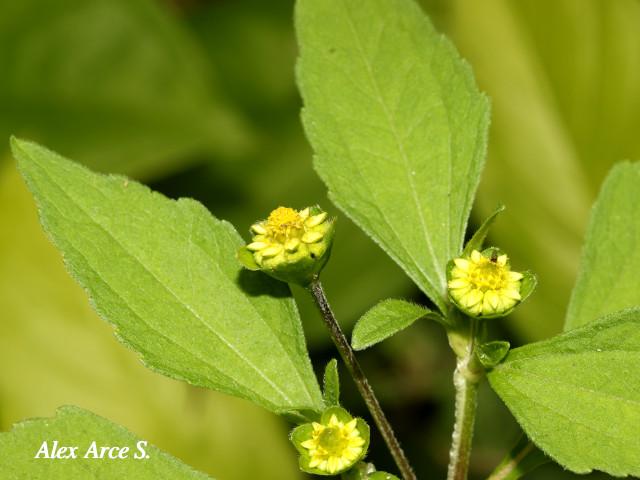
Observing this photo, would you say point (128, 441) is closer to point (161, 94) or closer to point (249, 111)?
point (161, 94)

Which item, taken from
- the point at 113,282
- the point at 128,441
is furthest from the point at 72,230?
the point at 128,441

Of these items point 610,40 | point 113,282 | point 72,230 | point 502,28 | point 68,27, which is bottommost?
point 610,40

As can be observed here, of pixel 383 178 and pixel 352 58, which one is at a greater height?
pixel 352 58

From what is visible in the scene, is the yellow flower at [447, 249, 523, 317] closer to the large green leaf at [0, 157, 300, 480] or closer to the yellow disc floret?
the yellow disc floret

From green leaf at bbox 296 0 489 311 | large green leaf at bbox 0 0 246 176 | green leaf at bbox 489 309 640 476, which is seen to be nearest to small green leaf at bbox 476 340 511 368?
green leaf at bbox 489 309 640 476

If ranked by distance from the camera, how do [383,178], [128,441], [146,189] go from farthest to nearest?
[383,178] → [146,189] → [128,441]

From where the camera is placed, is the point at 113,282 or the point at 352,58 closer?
the point at 113,282

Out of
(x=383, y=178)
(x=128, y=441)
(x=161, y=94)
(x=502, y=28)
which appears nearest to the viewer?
(x=128, y=441)
